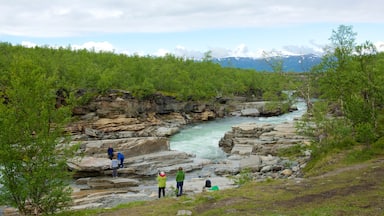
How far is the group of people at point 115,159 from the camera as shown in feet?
135

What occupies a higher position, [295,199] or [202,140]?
[295,199]

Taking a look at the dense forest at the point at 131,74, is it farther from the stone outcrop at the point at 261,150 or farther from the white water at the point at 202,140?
the white water at the point at 202,140

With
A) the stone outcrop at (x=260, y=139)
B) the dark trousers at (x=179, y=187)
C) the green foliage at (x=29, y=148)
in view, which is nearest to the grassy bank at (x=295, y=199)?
the green foliage at (x=29, y=148)

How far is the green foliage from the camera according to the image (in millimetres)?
20469

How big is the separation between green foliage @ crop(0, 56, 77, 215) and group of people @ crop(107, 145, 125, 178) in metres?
19.3

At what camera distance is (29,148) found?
69.0 feet

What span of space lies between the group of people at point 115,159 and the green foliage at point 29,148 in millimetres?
19349

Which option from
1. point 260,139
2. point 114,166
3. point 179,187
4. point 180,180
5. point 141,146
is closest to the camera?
point 180,180

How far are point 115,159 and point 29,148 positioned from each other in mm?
23589

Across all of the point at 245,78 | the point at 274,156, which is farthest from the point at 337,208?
the point at 245,78

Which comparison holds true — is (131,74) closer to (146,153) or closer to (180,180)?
(146,153)

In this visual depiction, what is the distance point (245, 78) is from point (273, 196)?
376 feet

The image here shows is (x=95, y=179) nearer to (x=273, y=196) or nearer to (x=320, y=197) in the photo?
(x=273, y=196)

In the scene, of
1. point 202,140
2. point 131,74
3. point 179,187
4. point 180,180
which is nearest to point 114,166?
point 179,187
